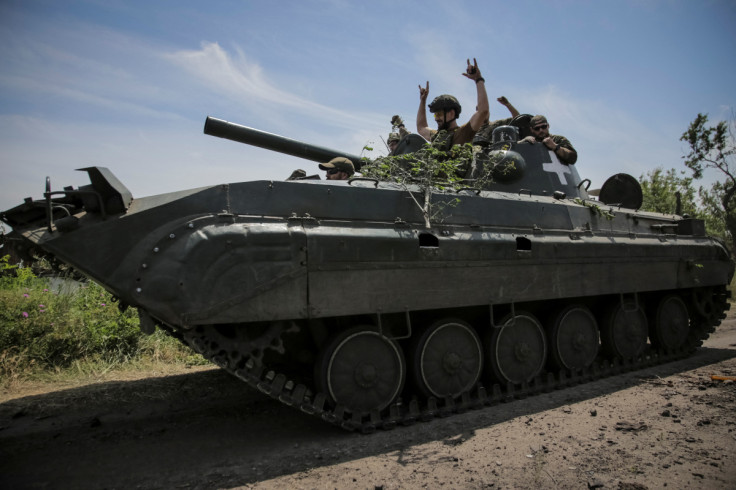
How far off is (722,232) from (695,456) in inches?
1512

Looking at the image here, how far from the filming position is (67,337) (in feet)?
25.1

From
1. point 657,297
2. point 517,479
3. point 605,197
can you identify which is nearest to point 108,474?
point 517,479

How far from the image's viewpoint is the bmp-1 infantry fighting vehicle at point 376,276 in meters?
4.38

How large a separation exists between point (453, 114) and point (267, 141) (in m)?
2.89

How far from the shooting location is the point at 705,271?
342 inches

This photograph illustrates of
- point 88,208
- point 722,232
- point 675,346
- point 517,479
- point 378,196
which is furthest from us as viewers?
point 722,232

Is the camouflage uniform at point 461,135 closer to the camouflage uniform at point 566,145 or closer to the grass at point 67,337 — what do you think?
the camouflage uniform at point 566,145

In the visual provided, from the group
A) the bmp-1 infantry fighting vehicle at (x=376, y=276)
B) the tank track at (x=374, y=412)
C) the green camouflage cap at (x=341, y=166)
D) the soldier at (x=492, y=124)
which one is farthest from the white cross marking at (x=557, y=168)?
the green camouflage cap at (x=341, y=166)

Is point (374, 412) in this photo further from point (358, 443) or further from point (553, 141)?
point (553, 141)

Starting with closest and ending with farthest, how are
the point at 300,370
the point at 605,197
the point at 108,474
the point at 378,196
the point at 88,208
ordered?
the point at 108,474
the point at 88,208
the point at 378,196
the point at 300,370
the point at 605,197

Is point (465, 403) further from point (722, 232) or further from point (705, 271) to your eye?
point (722, 232)

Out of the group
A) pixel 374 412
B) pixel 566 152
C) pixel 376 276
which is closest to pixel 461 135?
pixel 566 152

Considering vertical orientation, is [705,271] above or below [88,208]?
below

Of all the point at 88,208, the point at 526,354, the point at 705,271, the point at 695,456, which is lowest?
the point at 695,456
